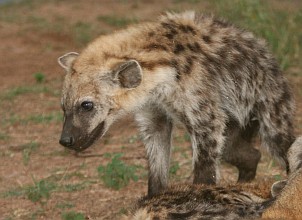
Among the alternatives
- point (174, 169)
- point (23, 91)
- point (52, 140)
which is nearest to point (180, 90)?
point (174, 169)

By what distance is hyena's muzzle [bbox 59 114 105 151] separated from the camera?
596 cm

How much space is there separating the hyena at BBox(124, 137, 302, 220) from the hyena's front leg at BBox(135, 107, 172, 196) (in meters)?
1.25

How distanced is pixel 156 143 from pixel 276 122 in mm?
870

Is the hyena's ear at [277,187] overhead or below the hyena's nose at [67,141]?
below

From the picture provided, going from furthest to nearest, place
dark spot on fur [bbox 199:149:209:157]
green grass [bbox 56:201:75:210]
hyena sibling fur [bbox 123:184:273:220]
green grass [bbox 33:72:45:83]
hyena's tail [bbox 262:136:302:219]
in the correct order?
green grass [bbox 33:72:45:83], green grass [bbox 56:201:75:210], dark spot on fur [bbox 199:149:209:157], hyena sibling fur [bbox 123:184:273:220], hyena's tail [bbox 262:136:302:219]

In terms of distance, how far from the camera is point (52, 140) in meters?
8.57

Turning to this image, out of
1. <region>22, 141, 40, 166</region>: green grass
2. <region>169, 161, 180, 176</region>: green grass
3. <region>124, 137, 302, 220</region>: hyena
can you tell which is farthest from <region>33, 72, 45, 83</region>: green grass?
<region>124, 137, 302, 220</region>: hyena

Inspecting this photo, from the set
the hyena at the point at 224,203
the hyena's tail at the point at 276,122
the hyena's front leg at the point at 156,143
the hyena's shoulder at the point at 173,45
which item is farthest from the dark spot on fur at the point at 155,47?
the hyena at the point at 224,203

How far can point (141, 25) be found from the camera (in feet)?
21.0

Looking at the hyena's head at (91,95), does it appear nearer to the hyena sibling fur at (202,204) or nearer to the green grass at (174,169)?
the hyena sibling fur at (202,204)

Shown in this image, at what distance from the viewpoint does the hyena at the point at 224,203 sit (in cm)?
462

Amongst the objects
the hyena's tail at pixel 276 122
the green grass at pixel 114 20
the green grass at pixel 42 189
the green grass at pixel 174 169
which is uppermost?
the green grass at pixel 114 20

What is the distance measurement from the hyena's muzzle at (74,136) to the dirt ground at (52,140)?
22.6 inches

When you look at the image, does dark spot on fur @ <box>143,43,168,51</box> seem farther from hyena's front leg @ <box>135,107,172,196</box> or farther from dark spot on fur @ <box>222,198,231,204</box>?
dark spot on fur @ <box>222,198,231,204</box>
